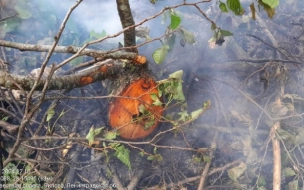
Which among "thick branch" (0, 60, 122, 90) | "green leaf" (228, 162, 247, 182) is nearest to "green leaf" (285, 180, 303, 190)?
"green leaf" (228, 162, 247, 182)

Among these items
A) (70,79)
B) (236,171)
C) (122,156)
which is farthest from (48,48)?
(236,171)

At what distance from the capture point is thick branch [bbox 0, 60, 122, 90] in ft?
6.63

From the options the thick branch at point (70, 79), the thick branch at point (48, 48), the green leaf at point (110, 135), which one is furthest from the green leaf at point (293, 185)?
the thick branch at point (48, 48)

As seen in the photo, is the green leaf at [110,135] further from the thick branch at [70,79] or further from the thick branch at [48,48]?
the thick branch at [48,48]

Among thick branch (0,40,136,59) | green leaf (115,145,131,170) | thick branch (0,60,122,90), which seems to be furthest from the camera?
green leaf (115,145,131,170)

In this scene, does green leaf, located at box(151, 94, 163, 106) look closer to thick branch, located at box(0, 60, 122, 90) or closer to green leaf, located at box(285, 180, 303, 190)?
→ thick branch, located at box(0, 60, 122, 90)

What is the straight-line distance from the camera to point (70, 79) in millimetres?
2496

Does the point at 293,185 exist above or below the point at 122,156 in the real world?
below

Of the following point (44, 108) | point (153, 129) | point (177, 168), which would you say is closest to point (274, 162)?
point (177, 168)

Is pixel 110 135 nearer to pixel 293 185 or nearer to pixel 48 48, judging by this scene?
pixel 48 48

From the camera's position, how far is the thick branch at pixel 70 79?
6.63 feet

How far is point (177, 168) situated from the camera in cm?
310

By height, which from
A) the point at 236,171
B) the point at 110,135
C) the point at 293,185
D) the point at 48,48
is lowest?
the point at 293,185

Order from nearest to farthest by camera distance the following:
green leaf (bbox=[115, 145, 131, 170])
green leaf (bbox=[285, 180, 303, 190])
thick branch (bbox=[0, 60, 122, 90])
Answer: thick branch (bbox=[0, 60, 122, 90])
green leaf (bbox=[115, 145, 131, 170])
green leaf (bbox=[285, 180, 303, 190])
